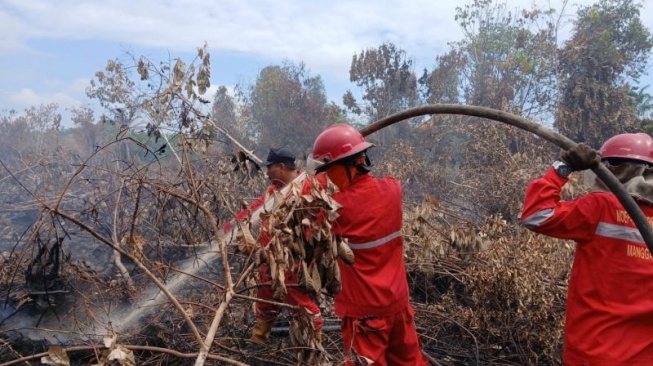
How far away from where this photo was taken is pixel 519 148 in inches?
460

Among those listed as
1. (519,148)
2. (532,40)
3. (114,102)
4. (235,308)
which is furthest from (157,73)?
(532,40)

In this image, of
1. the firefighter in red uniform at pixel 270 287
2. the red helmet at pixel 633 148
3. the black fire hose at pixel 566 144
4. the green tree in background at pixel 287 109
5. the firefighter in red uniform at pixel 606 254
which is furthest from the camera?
the green tree in background at pixel 287 109

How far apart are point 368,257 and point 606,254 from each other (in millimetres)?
1202

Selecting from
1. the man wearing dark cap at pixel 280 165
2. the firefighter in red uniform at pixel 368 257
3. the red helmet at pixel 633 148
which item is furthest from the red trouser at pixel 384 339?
the man wearing dark cap at pixel 280 165

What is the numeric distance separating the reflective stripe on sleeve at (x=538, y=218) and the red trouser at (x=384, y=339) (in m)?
0.88

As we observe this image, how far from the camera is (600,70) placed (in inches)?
672

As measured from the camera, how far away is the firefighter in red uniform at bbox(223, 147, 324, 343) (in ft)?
8.91

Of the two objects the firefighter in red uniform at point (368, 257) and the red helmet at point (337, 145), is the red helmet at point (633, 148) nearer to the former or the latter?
the firefighter in red uniform at point (368, 257)

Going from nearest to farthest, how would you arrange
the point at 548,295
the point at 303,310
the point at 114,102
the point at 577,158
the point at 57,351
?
the point at 57,351 < the point at 577,158 < the point at 303,310 < the point at 548,295 < the point at 114,102

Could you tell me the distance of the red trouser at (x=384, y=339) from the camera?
9.45ft

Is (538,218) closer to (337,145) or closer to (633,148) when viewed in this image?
(633,148)

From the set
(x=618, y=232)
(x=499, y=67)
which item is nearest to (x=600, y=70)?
(x=499, y=67)

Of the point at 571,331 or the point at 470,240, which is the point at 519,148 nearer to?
the point at 470,240

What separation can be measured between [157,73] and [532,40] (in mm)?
20080
